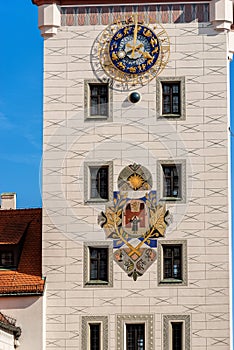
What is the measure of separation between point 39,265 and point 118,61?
696 centimetres

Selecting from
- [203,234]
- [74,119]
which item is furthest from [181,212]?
[74,119]

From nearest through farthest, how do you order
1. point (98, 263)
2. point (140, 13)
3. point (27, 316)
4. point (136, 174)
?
point (27, 316), point (98, 263), point (136, 174), point (140, 13)

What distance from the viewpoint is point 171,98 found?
52.1m

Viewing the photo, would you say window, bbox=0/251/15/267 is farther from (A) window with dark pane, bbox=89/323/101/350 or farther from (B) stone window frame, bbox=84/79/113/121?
(B) stone window frame, bbox=84/79/113/121

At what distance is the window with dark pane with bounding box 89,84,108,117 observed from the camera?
172ft

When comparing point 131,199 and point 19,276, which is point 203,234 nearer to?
point 131,199

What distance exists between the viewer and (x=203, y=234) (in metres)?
51.2

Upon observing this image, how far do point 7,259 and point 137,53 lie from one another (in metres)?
7.76

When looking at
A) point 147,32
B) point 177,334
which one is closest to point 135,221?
point 177,334

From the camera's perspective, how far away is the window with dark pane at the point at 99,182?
51.8 m

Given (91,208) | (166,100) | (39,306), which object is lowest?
(39,306)

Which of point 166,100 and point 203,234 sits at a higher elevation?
point 166,100

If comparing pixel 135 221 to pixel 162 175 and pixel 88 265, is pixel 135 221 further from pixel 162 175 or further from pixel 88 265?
pixel 88 265

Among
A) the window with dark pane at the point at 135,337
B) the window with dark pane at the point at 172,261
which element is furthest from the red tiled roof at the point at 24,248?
the window with dark pane at the point at 172,261
